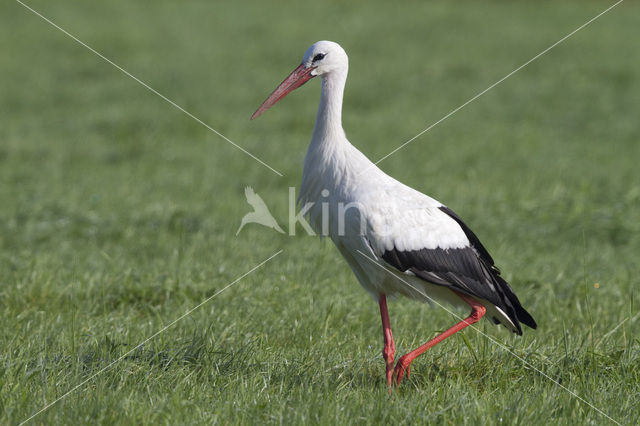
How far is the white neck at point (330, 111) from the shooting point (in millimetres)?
4043

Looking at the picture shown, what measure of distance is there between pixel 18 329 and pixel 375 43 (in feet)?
46.8

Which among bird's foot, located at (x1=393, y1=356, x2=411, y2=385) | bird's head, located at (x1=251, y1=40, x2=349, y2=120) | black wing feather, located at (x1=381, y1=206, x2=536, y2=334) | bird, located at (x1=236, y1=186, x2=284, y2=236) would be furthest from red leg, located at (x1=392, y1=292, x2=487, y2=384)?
bird, located at (x1=236, y1=186, x2=284, y2=236)

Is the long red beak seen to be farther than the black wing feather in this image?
Yes

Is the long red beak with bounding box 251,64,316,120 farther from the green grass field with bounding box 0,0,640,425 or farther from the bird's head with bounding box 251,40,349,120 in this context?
the green grass field with bounding box 0,0,640,425

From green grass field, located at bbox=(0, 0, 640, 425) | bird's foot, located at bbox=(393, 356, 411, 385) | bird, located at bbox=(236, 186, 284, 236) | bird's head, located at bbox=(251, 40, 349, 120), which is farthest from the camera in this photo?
bird, located at bbox=(236, 186, 284, 236)

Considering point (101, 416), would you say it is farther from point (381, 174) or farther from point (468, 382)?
point (381, 174)

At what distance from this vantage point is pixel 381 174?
3.99 meters

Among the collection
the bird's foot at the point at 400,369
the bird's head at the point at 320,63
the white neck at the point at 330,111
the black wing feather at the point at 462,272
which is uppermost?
the bird's head at the point at 320,63

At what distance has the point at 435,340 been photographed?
3.74m

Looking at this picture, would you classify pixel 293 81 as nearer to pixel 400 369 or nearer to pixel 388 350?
pixel 388 350

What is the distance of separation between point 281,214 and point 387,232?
143 inches

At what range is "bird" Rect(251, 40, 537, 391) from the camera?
12.3ft

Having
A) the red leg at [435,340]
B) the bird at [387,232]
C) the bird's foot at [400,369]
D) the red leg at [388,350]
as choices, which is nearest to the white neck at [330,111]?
the bird at [387,232]

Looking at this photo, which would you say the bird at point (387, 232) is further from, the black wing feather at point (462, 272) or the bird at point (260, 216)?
the bird at point (260, 216)
